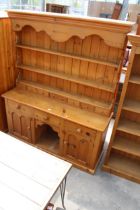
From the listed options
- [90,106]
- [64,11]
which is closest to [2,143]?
[90,106]

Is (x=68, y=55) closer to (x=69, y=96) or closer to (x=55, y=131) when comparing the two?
(x=69, y=96)

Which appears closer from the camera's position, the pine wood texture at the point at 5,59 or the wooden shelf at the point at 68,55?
the wooden shelf at the point at 68,55

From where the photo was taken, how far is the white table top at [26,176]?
123 centimetres

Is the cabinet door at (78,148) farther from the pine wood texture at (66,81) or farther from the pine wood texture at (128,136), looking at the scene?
the pine wood texture at (128,136)

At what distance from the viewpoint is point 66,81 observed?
2.45 metres

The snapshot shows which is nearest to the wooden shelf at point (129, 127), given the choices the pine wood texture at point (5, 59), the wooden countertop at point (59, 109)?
the wooden countertop at point (59, 109)

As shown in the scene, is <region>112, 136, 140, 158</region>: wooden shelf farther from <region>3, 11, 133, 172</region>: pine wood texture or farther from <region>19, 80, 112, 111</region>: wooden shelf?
<region>19, 80, 112, 111</region>: wooden shelf

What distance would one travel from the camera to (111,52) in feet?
6.70

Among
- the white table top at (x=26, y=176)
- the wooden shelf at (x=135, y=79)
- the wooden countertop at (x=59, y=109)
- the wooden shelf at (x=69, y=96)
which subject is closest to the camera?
the white table top at (x=26, y=176)

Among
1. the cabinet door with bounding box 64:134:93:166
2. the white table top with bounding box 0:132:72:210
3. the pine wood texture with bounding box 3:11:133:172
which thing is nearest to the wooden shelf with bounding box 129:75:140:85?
the pine wood texture with bounding box 3:11:133:172

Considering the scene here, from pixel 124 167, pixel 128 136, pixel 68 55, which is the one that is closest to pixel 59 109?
pixel 68 55

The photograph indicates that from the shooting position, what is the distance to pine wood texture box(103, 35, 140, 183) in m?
1.99

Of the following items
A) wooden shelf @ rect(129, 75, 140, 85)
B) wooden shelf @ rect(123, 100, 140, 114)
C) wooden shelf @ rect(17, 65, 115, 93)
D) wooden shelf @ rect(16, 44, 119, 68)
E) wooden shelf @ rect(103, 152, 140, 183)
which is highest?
wooden shelf @ rect(16, 44, 119, 68)

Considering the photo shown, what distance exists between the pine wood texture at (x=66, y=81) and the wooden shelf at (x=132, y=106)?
209mm
